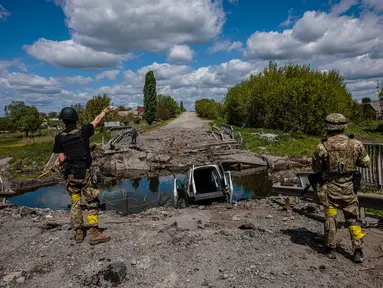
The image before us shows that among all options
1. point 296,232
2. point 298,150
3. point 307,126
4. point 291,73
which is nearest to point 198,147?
point 298,150

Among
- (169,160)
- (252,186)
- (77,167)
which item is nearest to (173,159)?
(169,160)

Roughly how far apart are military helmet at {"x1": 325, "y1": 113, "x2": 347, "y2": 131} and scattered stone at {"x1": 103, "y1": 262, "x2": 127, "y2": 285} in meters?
3.77

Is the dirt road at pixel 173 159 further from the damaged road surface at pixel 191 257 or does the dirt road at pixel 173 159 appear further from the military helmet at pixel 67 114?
the military helmet at pixel 67 114

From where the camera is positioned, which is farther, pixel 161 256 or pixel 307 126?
pixel 307 126

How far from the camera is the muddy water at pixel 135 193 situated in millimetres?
11305

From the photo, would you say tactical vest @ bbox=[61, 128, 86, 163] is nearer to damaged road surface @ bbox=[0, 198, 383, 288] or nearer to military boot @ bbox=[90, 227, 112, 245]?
military boot @ bbox=[90, 227, 112, 245]

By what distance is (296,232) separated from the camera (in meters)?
5.34

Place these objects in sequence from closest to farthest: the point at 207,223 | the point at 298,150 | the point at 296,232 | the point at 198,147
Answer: the point at 296,232
the point at 207,223
the point at 298,150
the point at 198,147

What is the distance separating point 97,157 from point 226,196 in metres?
13.3

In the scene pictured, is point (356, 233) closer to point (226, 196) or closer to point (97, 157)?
point (226, 196)

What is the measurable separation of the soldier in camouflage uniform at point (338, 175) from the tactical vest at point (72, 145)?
4123mm

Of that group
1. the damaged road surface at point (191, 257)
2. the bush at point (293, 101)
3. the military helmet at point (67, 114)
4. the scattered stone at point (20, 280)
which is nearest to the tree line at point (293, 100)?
the bush at point (293, 101)

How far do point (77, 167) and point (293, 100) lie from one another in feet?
84.6

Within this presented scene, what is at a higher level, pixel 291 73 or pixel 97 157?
pixel 291 73
